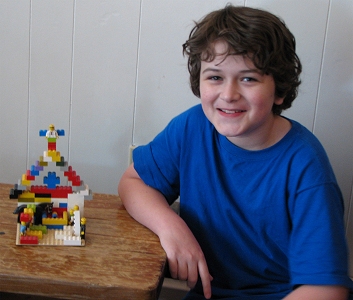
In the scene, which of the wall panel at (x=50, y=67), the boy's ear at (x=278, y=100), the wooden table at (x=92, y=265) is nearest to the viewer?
the wooden table at (x=92, y=265)

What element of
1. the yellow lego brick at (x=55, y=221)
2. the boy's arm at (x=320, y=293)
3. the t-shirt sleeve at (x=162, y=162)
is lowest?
the boy's arm at (x=320, y=293)

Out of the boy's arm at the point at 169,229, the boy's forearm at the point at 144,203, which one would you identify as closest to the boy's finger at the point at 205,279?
the boy's arm at the point at 169,229

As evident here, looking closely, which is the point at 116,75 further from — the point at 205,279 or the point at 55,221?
the point at 205,279

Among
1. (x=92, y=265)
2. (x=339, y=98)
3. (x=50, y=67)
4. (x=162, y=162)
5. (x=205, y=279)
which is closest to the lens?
(x=92, y=265)

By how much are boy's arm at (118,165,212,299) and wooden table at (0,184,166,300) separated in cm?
2

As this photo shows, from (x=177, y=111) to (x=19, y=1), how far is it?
1.63 ft

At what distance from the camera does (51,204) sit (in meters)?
0.87

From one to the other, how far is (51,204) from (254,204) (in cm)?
39

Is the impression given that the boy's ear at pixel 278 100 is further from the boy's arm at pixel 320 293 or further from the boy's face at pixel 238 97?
the boy's arm at pixel 320 293

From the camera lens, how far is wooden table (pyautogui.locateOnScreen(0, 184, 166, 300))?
72 centimetres

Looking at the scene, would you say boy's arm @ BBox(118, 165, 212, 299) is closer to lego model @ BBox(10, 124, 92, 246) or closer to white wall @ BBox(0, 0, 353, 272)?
lego model @ BBox(10, 124, 92, 246)

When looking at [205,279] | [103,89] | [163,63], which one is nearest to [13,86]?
[103,89]

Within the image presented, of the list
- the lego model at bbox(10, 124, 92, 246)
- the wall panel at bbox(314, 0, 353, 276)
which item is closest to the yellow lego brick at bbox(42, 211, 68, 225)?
the lego model at bbox(10, 124, 92, 246)

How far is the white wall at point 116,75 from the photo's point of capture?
113 centimetres
